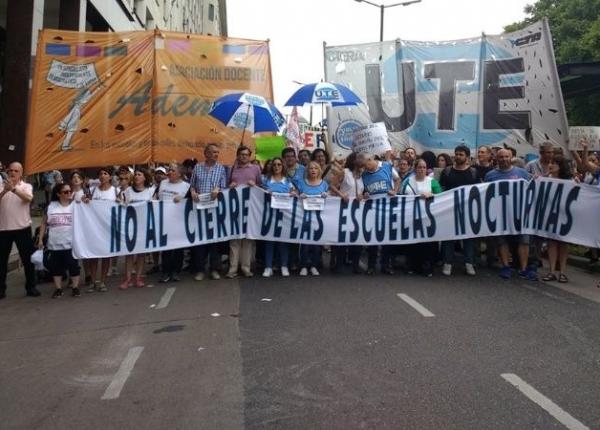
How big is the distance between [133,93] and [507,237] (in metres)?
6.93

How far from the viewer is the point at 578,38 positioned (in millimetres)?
34188

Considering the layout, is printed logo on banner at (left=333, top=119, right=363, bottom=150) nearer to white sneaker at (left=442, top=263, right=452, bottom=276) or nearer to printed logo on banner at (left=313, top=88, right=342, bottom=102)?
printed logo on banner at (left=313, top=88, right=342, bottom=102)

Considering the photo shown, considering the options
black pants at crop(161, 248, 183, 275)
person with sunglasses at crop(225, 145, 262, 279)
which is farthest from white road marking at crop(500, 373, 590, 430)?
black pants at crop(161, 248, 183, 275)

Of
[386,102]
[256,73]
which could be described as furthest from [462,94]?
[256,73]

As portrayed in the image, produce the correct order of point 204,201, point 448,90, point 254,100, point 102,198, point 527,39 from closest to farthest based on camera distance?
point 102,198
point 204,201
point 254,100
point 527,39
point 448,90

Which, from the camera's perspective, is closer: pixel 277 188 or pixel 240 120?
pixel 277 188

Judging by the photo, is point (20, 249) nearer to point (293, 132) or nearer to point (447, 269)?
point (447, 269)

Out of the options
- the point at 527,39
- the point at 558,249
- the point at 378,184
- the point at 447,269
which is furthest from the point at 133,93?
the point at 527,39

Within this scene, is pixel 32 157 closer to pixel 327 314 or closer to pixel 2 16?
pixel 327 314

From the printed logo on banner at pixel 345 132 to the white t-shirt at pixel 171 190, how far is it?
4.86m

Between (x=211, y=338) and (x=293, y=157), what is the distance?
4.39m

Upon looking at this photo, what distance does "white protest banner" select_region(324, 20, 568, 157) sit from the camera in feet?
40.8

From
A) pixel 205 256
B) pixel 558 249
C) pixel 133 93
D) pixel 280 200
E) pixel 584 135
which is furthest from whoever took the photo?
pixel 584 135

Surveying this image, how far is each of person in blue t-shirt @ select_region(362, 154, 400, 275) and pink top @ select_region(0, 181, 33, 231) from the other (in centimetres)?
496
